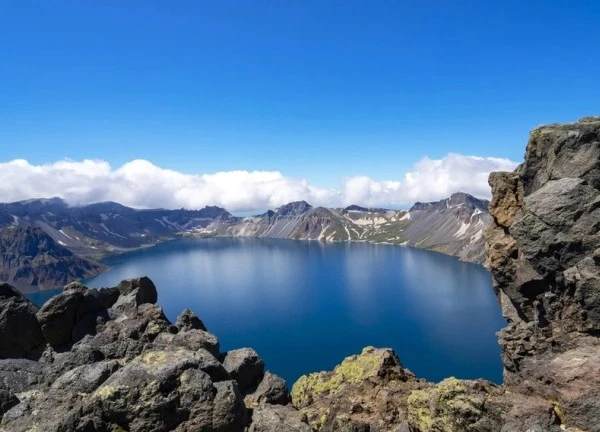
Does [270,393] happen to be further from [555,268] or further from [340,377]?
[555,268]

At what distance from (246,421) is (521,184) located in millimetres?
26474

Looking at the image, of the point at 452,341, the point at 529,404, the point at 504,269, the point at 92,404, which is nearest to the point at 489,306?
→ the point at 452,341

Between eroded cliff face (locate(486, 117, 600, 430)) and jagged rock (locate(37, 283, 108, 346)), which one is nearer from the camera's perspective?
eroded cliff face (locate(486, 117, 600, 430))

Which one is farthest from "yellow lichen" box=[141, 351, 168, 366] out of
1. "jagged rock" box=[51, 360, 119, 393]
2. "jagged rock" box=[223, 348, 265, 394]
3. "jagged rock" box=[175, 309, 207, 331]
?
"jagged rock" box=[175, 309, 207, 331]

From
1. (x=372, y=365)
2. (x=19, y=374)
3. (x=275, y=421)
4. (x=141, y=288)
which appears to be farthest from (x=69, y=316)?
(x=372, y=365)

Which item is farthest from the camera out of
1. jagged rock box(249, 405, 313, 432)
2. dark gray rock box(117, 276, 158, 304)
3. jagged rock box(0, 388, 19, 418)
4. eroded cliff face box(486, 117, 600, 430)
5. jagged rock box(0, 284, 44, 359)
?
dark gray rock box(117, 276, 158, 304)

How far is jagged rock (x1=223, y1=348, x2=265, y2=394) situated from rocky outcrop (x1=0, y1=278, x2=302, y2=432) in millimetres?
66

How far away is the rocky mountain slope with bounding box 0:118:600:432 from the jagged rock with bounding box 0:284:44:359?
0.08 m

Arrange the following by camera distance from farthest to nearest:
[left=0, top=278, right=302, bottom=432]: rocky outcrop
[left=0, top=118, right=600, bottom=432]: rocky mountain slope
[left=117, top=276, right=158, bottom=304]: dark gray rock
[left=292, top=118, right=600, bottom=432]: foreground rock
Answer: [left=117, top=276, right=158, bottom=304]: dark gray rock
[left=292, top=118, right=600, bottom=432]: foreground rock
[left=0, top=118, right=600, bottom=432]: rocky mountain slope
[left=0, top=278, right=302, bottom=432]: rocky outcrop

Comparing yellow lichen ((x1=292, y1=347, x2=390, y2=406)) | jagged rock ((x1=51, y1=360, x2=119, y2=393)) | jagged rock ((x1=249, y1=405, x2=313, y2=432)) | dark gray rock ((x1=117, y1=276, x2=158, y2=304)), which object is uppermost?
dark gray rock ((x1=117, y1=276, x2=158, y2=304))

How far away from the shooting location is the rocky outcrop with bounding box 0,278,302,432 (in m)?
16.2

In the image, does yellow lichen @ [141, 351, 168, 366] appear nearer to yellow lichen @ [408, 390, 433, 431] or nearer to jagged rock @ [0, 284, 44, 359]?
yellow lichen @ [408, 390, 433, 431]

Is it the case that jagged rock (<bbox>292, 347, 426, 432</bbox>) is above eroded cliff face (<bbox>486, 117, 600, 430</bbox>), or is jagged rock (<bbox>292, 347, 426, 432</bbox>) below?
below

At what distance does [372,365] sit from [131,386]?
17927mm
